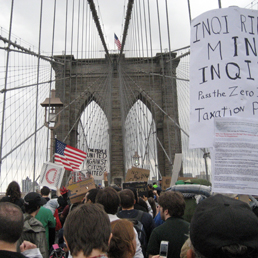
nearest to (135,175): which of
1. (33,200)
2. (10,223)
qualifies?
(33,200)

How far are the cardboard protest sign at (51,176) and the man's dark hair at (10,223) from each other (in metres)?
3.80

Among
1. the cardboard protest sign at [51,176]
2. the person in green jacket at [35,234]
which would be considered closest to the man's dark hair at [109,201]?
the person in green jacket at [35,234]

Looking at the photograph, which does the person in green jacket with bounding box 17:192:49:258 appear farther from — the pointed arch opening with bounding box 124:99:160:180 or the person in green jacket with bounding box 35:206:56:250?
the pointed arch opening with bounding box 124:99:160:180

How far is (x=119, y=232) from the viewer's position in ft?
4.73

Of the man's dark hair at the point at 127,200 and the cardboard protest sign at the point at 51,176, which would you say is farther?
the cardboard protest sign at the point at 51,176

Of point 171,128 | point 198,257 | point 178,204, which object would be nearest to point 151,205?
point 178,204

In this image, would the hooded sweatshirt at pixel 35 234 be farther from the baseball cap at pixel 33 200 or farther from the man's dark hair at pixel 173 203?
the man's dark hair at pixel 173 203

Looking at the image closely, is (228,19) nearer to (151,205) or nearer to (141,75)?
(151,205)

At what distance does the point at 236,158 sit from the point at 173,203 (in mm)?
659

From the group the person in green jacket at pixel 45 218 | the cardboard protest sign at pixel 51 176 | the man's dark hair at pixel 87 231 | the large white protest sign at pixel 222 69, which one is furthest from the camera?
the cardboard protest sign at pixel 51 176

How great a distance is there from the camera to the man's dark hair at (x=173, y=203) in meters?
1.97

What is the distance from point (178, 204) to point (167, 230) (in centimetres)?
20

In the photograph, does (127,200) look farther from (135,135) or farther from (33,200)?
(135,135)

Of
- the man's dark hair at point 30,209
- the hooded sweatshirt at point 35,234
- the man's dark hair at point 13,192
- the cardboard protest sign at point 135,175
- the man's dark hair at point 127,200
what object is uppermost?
the cardboard protest sign at point 135,175
